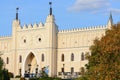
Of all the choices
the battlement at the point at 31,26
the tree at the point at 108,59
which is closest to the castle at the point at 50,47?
the battlement at the point at 31,26

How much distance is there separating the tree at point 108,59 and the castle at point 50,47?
3389 cm

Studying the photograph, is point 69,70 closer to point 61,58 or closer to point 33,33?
point 61,58

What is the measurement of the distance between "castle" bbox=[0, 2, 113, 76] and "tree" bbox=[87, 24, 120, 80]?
111 feet

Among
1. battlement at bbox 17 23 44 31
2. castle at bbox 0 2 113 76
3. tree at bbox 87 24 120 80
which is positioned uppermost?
battlement at bbox 17 23 44 31

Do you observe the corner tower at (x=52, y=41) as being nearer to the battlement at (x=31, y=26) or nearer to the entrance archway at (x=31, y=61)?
the battlement at (x=31, y=26)

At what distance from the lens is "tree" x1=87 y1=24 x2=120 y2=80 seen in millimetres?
34969

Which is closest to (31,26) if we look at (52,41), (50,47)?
(52,41)

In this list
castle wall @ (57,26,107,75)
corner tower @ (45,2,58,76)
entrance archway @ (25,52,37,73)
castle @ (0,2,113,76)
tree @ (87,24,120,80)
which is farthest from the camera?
entrance archway @ (25,52,37,73)

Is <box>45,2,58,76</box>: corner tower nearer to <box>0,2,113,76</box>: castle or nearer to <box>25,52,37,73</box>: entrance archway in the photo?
<box>0,2,113,76</box>: castle

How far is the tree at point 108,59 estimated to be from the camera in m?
35.0

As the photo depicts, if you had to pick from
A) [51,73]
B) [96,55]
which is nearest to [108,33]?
[96,55]

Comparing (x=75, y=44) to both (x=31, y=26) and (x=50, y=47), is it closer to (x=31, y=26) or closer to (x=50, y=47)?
(x=50, y=47)

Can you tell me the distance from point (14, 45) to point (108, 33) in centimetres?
4430

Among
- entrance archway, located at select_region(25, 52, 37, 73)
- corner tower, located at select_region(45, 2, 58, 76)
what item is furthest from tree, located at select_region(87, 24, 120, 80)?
entrance archway, located at select_region(25, 52, 37, 73)
